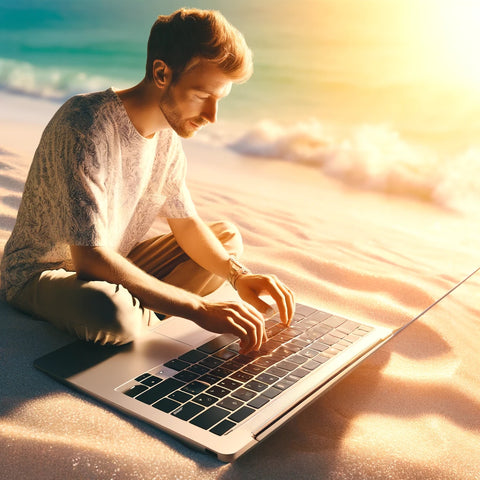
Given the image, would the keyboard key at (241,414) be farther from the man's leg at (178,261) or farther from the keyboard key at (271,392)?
the man's leg at (178,261)

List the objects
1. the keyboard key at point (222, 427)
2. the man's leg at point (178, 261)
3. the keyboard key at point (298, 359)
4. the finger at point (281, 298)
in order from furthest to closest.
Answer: the man's leg at point (178, 261)
the finger at point (281, 298)
the keyboard key at point (298, 359)
the keyboard key at point (222, 427)

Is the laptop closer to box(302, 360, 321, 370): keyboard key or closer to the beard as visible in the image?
box(302, 360, 321, 370): keyboard key

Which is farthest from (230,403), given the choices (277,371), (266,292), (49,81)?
(49,81)

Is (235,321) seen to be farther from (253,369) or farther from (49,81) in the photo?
(49,81)

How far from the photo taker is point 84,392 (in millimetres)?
1033

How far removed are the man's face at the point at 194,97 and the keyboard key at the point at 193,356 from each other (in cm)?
43

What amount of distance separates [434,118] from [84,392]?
3570 millimetres

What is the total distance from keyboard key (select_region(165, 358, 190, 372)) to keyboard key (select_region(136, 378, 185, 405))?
0.13 feet

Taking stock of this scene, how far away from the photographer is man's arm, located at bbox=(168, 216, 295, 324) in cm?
123

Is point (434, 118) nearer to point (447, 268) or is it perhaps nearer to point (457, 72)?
point (457, 72)

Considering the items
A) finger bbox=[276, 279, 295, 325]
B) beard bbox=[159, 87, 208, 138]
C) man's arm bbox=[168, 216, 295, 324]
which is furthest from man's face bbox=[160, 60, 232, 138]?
finger bbox=[276, 279, 295, 325]

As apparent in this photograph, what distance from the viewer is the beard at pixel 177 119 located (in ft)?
3.94

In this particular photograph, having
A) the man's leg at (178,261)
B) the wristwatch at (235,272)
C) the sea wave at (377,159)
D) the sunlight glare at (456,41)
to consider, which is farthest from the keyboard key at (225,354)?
the sunlight glare at (456,41)

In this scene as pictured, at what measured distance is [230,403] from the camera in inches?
37.7
